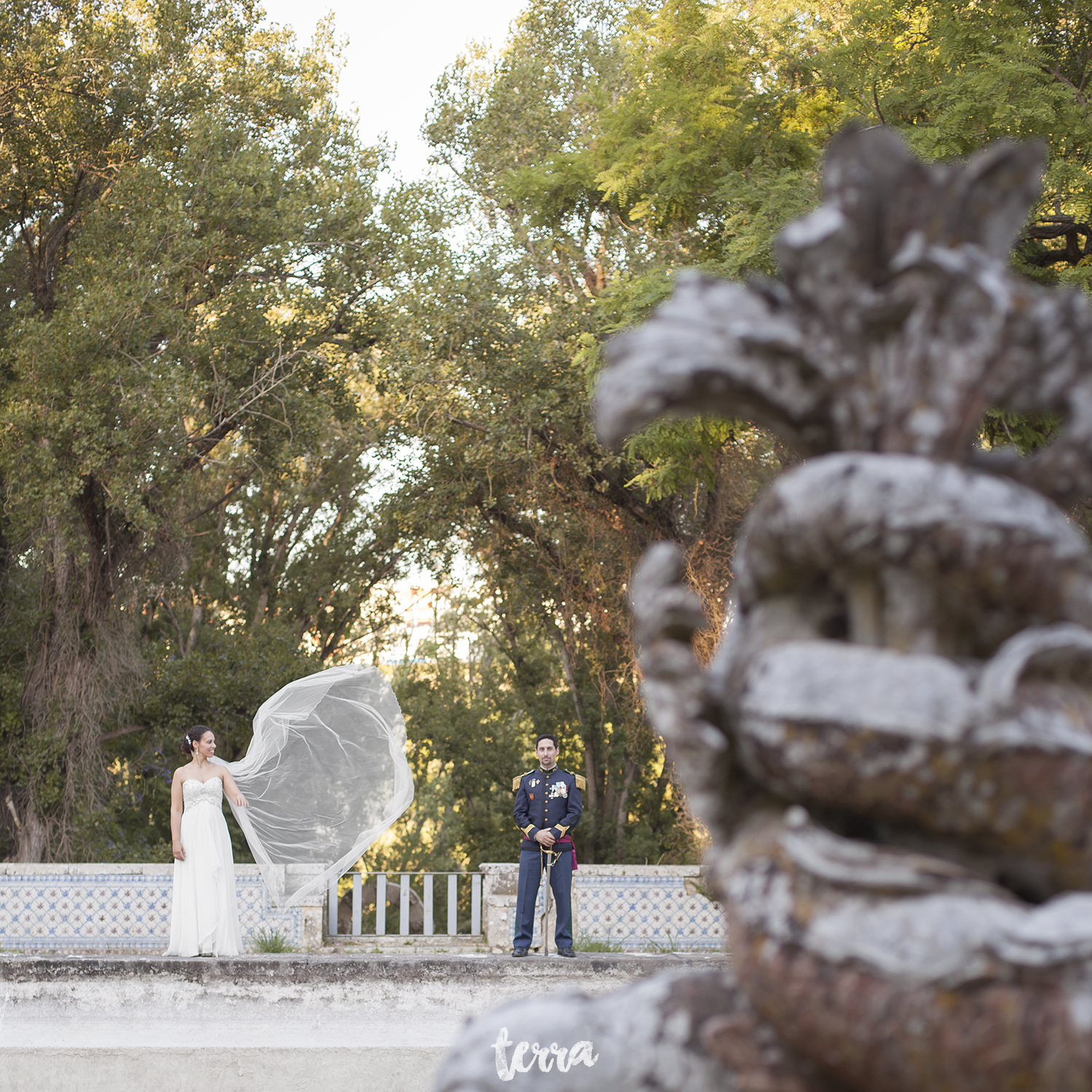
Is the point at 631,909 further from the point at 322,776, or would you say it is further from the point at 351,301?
the point at 351,301

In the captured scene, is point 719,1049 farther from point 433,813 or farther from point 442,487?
point 433,813

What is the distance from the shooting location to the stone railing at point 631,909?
9.66 meters

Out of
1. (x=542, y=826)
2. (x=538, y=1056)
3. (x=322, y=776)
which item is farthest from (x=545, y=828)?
(x=538, y=1056)

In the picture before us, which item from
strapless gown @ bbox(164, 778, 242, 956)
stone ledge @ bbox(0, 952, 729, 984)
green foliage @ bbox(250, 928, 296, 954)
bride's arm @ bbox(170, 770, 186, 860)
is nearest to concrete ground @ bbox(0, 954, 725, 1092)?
stone ledge @ bbox(0, 952, 729, 984)

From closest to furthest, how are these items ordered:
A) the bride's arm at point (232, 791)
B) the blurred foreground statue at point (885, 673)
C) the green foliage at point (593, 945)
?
the blurred foreground statue at point (885, 673) < the bride's arm at point (232, 791) < the green foliage at point (593, 945)

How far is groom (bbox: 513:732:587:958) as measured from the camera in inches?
325

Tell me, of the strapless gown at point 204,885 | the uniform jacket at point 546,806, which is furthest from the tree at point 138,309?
the uniform jacket at point 546,806

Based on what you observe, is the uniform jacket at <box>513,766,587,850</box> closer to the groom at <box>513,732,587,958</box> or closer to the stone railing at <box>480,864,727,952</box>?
the groom at <box>513,732,587,958</box>

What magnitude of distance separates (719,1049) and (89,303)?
12.3m

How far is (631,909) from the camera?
975 cm

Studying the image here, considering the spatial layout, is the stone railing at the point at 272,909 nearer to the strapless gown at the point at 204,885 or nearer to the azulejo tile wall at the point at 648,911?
the azulejo tile wall at the point at 648,911

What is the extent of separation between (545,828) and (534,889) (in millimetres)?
452

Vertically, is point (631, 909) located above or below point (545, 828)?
below

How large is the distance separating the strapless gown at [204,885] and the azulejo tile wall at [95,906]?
1885mm
